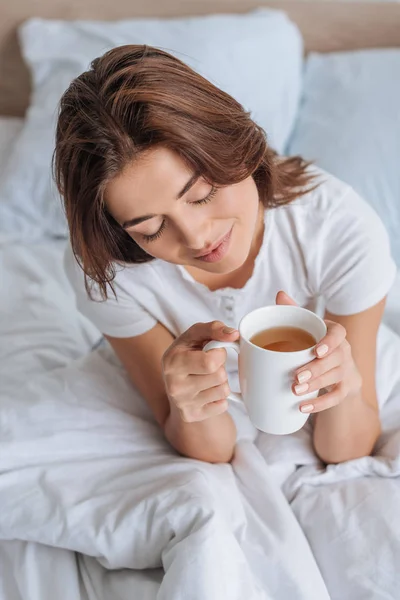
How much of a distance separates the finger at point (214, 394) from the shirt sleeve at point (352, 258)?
0.96 ft

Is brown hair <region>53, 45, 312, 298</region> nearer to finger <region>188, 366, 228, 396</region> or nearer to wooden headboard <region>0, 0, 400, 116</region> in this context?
finger <region>188, 366, 228, 396</region>

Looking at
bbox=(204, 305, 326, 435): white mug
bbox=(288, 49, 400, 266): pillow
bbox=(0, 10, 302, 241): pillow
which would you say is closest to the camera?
bbox=(204, 305, 326, 435): white mug

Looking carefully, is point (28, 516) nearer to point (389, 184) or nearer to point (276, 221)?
point (276, 221)

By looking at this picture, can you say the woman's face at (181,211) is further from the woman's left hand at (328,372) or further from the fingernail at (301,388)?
the fingernail at (301,388)

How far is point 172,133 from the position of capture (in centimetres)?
76

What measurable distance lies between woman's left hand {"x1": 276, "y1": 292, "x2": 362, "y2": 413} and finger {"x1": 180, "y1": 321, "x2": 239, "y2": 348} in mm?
91

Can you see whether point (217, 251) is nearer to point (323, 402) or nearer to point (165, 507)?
point (323, 402)

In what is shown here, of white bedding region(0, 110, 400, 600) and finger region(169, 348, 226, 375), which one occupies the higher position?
finger region(169, 348, 226, 375)

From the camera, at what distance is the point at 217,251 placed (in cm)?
87

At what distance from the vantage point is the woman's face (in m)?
0.77

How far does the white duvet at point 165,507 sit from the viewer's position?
0.88 metres

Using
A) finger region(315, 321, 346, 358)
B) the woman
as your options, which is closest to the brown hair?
the woman

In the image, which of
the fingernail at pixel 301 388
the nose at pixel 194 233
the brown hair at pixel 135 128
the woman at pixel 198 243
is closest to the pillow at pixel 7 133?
the woman at pixel 198 243

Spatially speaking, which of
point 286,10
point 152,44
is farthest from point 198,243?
point 286,10
